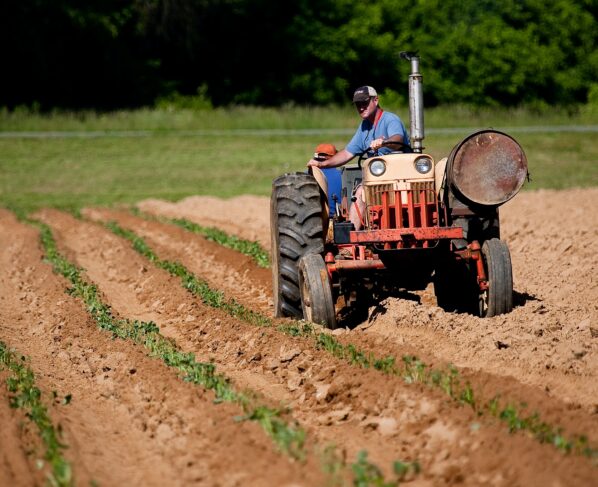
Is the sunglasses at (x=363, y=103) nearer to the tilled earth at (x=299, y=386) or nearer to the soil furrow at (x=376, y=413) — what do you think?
the tilled earth at (x=299, y=386)

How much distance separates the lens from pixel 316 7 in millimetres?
46062

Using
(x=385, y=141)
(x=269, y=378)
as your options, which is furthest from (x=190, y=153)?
(x=269, y=378)

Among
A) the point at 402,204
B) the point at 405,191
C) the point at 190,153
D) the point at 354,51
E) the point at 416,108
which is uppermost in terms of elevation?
the point at 354,51

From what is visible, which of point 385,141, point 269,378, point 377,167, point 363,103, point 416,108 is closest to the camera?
point 269,378

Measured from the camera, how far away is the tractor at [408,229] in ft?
26.4

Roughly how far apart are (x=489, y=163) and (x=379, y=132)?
1.18 metres

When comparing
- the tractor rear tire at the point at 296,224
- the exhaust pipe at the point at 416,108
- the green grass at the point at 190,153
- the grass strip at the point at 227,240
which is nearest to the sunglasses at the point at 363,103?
the exhaust pipe at the point at 416,108

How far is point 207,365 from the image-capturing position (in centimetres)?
710

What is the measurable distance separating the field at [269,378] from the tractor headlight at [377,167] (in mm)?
1096

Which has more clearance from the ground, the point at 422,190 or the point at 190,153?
the point at 422,190

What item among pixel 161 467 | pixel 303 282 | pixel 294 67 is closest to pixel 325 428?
pixel 161 467

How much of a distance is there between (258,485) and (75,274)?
7.38m

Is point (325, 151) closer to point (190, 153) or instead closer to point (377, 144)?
point (377, 144)

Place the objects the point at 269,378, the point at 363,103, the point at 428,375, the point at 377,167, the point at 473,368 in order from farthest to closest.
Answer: the point at 363,103 < the point at 377,167 < the point at 269,378 < the point at 473,368 < the point at 428,375
